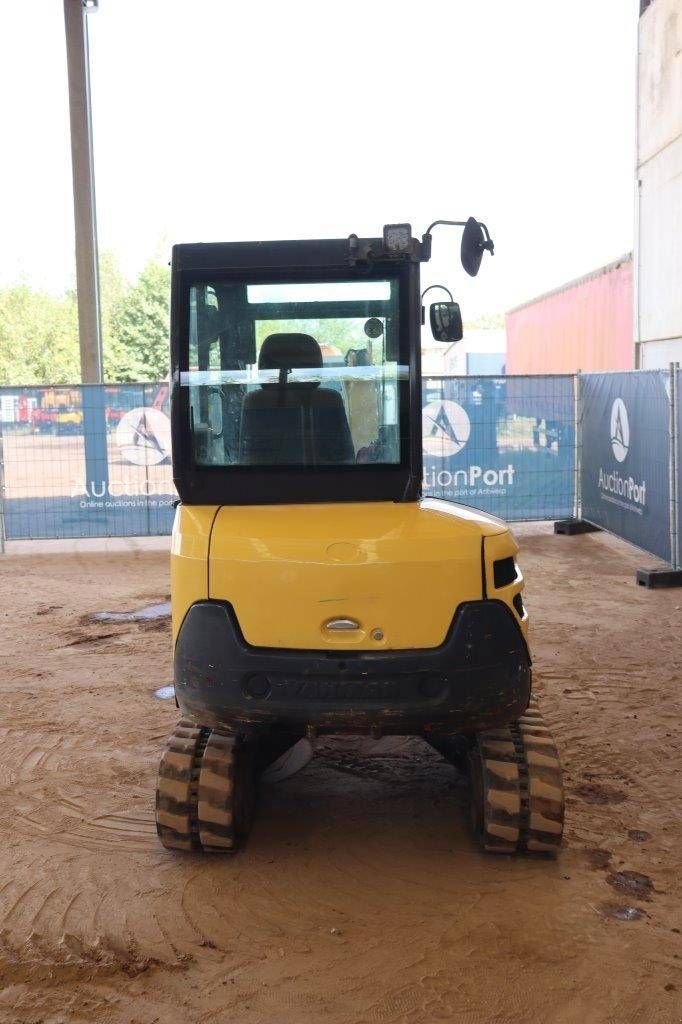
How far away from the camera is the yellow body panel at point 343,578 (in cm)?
466

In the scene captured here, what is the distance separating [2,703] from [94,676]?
862 mm

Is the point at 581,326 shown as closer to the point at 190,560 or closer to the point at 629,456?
the point at 629,456

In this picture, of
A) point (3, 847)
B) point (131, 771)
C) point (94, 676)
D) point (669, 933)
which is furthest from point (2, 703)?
point (669, 933)

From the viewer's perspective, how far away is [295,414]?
5.14 meters

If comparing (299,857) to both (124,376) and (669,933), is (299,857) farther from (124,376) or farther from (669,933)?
(124,376)

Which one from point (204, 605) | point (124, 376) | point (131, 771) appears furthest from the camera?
point (124, 376)

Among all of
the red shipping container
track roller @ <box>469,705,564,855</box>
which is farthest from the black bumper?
the red shipping container

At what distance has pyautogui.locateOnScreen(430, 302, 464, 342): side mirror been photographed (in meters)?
5.25

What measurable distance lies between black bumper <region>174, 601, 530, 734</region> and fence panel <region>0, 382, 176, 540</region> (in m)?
9.06

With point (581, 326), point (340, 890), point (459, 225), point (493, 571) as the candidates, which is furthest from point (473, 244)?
point (581, 326)

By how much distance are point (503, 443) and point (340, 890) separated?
9841 mm

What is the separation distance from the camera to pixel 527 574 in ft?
38.8

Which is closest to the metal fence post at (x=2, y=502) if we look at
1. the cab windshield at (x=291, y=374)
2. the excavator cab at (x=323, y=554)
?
the excavator cab at (x=323, y=554)

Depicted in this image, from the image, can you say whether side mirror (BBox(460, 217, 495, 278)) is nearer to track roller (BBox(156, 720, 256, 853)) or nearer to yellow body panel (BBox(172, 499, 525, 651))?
yellow body panel (BBox(172, 499, 525, 651))
